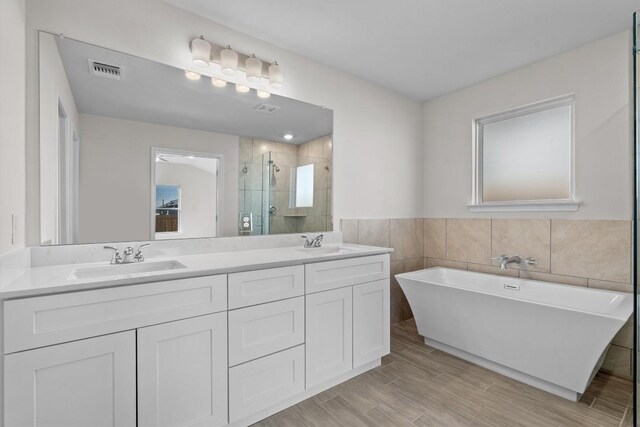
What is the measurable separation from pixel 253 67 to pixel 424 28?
1249 mm

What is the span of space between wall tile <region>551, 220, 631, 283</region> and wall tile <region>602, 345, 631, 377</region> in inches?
19.8

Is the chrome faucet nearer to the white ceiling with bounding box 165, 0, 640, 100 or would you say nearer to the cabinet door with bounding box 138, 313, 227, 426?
the cabinet door with bounding box 138, 313, 227, 426

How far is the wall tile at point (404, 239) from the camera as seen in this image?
3272 mm

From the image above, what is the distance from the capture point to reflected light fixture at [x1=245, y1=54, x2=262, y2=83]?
86.7 inches

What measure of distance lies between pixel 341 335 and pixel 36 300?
5.25 feet

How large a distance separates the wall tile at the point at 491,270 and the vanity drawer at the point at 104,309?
252 cm

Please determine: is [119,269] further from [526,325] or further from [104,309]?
[526,325]

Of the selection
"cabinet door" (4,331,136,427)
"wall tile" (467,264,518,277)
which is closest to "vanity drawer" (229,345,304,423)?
"cabinet door" (4,331,136,427)

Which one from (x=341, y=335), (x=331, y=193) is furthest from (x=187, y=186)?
(x=341, y=335)

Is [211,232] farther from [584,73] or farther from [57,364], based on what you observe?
[584,73]

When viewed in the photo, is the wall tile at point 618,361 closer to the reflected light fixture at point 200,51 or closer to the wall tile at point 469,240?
the wall tile at point 469,240

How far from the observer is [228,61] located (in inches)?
82.7

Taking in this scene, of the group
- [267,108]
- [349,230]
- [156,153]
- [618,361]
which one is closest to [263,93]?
[267,108]

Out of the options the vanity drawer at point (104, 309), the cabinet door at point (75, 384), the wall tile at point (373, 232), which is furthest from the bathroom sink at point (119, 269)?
the wall tile at point (373, 232)
